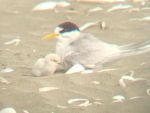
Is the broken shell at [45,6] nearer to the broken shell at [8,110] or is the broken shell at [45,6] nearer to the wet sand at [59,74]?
the wet sand at [59,74]

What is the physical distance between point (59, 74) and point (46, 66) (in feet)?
0.61

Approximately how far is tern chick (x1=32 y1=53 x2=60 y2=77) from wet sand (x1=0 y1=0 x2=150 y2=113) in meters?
0.12

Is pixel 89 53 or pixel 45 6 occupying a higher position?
pixel 89 53

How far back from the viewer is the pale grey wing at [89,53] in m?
5.50

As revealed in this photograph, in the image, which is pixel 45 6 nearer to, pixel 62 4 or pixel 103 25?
pixel 62 4

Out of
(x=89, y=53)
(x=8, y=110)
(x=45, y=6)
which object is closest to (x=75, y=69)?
(x=89, y=53)

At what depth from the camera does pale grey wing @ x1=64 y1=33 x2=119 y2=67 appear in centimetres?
550

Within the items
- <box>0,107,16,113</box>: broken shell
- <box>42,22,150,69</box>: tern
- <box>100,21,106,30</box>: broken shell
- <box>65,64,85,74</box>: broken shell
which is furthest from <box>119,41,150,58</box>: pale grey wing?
<box>0,107,16,113</box>: broken shell

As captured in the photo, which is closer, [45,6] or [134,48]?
[134,48]

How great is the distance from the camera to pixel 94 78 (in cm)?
483

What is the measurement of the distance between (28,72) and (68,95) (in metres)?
1.02

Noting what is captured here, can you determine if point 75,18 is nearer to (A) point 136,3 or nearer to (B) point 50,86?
(A) point 136,3

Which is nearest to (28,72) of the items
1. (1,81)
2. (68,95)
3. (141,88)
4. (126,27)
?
(1,81)

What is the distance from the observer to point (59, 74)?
5.17m
